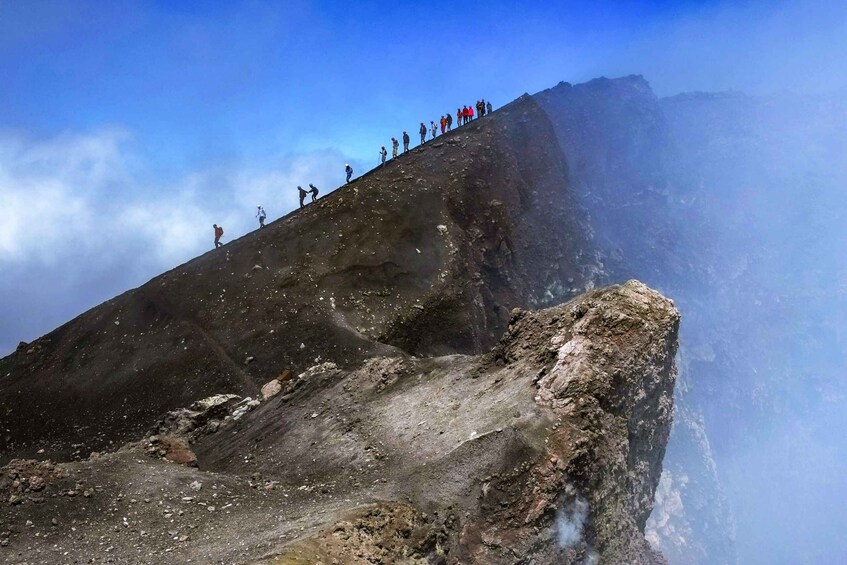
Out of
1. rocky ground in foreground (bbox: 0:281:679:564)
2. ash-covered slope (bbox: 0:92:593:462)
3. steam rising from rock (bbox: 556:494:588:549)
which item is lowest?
steam rising from rock (bbox: 556:494:588:549)

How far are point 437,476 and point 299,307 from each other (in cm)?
1969

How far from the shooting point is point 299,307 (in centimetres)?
3497

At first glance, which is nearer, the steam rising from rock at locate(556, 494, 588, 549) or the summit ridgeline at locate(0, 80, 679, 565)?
the summit ridgeline at locate(0, 80, 679, 565)

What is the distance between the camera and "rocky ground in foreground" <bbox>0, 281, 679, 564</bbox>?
49.9 ft

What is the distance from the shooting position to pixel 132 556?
1502 centimetres

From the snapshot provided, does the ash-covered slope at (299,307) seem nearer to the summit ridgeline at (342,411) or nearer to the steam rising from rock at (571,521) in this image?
the summit ridgeline at (342,411)

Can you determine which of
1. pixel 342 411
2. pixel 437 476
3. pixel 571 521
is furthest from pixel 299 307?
pixel 571 521

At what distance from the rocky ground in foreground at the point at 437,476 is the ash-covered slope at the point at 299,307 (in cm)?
894

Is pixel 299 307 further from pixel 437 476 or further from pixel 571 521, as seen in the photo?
pixel 571 521

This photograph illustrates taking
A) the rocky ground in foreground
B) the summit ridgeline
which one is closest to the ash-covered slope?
the summit ridgeline

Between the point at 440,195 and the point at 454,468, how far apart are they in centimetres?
3104

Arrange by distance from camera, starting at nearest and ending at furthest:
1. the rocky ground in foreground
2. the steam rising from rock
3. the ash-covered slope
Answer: the rocky ground in foreground, the steam rising from rock, the ash-covered slope

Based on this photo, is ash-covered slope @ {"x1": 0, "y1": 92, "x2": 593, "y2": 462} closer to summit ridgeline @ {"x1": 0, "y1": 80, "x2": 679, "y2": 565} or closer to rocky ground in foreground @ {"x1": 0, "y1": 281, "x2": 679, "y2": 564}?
summit ridgeline @ {"x1": 0, "y1": 80, "x2": 679, "y2": 565}

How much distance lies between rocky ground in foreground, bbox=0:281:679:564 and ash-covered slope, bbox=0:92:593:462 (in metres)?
8.94
